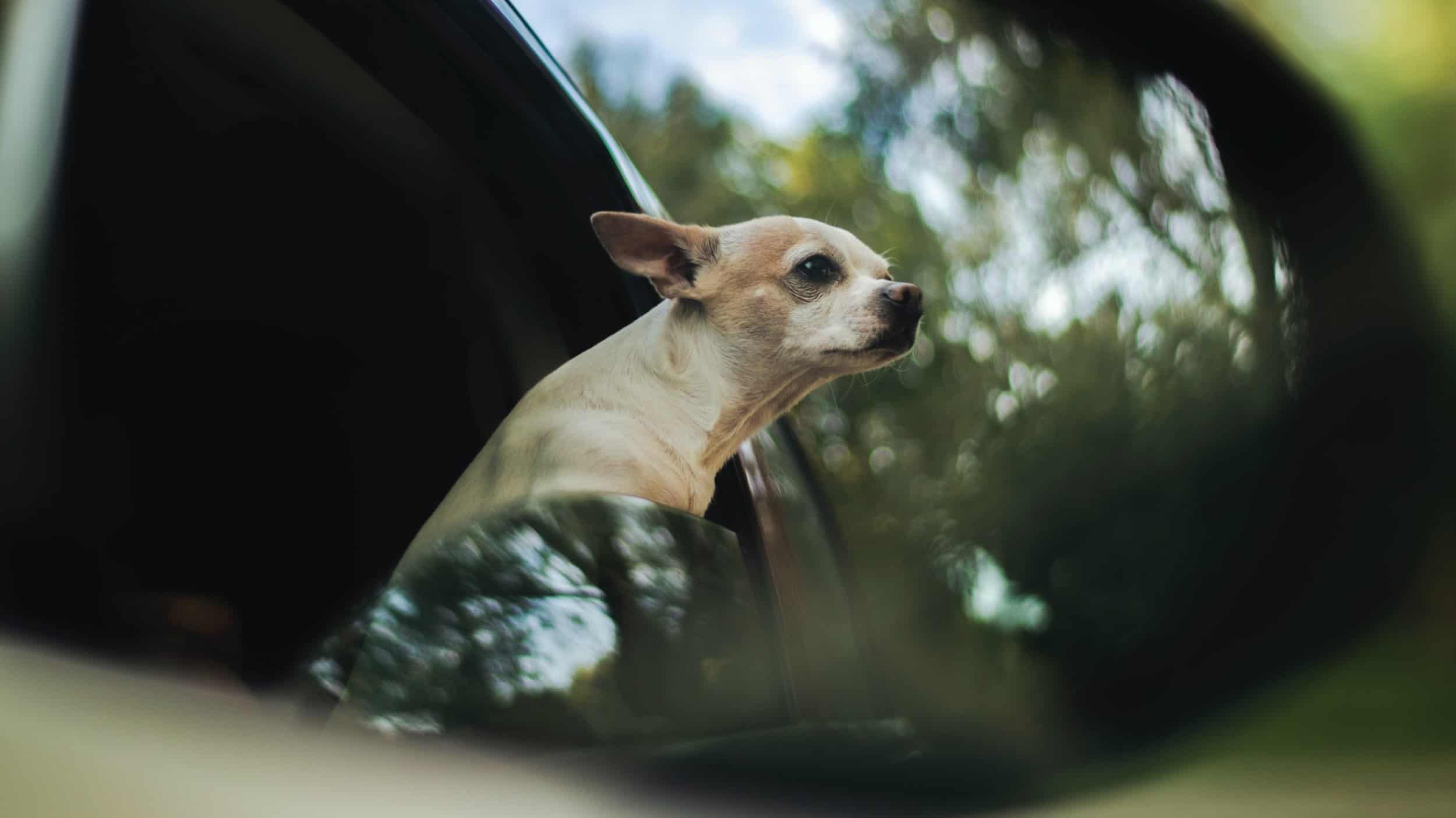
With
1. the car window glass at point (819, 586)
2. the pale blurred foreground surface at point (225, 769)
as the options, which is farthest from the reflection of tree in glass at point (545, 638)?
the car window glass at point (819, 586)

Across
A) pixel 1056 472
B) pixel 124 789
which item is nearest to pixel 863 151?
pixel 1056 472

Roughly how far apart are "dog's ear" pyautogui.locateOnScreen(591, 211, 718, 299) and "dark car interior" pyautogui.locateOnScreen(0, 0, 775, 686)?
2cm

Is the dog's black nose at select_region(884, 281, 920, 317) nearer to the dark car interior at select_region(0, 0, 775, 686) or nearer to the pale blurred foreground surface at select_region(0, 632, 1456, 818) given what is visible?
the dark car interior at select_region(0, 0, 775, 686)

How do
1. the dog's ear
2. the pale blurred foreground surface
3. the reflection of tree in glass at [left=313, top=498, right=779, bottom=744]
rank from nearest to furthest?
1. the pale blurred foreground surface
2. the reflection of tree in glass at [left=313, top=498, right=779, bottom=744]
3. the dog's ear

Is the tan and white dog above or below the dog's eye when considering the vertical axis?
below

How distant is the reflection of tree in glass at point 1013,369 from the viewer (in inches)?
37.3

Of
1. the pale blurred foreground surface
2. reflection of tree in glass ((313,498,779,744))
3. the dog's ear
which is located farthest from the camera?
the dog's ear

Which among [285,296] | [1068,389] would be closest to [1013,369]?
[1068,389]

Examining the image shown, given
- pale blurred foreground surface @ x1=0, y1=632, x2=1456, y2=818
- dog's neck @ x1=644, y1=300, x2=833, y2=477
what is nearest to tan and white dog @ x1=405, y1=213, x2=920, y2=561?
dog's neck @ x1=644, y1=300, x2=833, y2=477

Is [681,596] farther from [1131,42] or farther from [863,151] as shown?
[1131,42]

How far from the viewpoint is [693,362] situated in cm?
85

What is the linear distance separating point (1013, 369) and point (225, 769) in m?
0.77

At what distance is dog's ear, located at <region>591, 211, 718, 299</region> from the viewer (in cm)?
85

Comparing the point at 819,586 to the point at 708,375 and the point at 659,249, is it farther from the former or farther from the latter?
the point at 659,249
